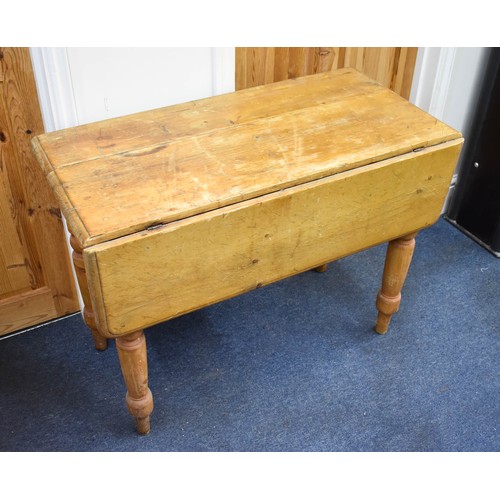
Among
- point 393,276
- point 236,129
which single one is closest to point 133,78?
point 236,129

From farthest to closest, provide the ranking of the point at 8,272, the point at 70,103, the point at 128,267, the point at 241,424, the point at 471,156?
1. the point at 471,156
2. the point at 8,272
3. the point at 241,424
4. the point at 70,103
5. the point at 128,267

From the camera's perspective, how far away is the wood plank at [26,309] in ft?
6.51

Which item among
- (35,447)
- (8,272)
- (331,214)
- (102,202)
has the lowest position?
(35,447)

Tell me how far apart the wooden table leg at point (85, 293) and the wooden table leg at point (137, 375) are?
29cm

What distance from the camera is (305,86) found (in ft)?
6.10

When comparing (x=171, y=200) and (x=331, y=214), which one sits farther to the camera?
(x=331, y=214)

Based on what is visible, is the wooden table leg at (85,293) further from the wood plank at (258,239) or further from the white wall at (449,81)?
the white wall at (449,81)

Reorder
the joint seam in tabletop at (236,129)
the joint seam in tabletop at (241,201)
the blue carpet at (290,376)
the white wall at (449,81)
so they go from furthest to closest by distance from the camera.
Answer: the white wall at (449,81), the blue carpet at (290,376), the joint seam in tabletop at (236,129), the joint seam in tabletop at (241,201)

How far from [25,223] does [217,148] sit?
0.65 metres

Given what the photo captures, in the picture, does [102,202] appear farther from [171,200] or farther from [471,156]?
[471,156]

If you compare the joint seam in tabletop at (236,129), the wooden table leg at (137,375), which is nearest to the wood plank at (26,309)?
the wooden table leg at (137,375)

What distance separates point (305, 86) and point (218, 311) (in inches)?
30.4

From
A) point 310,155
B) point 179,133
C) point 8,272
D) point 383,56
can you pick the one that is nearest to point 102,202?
point 179,133

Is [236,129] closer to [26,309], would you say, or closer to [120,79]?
[120,79]
